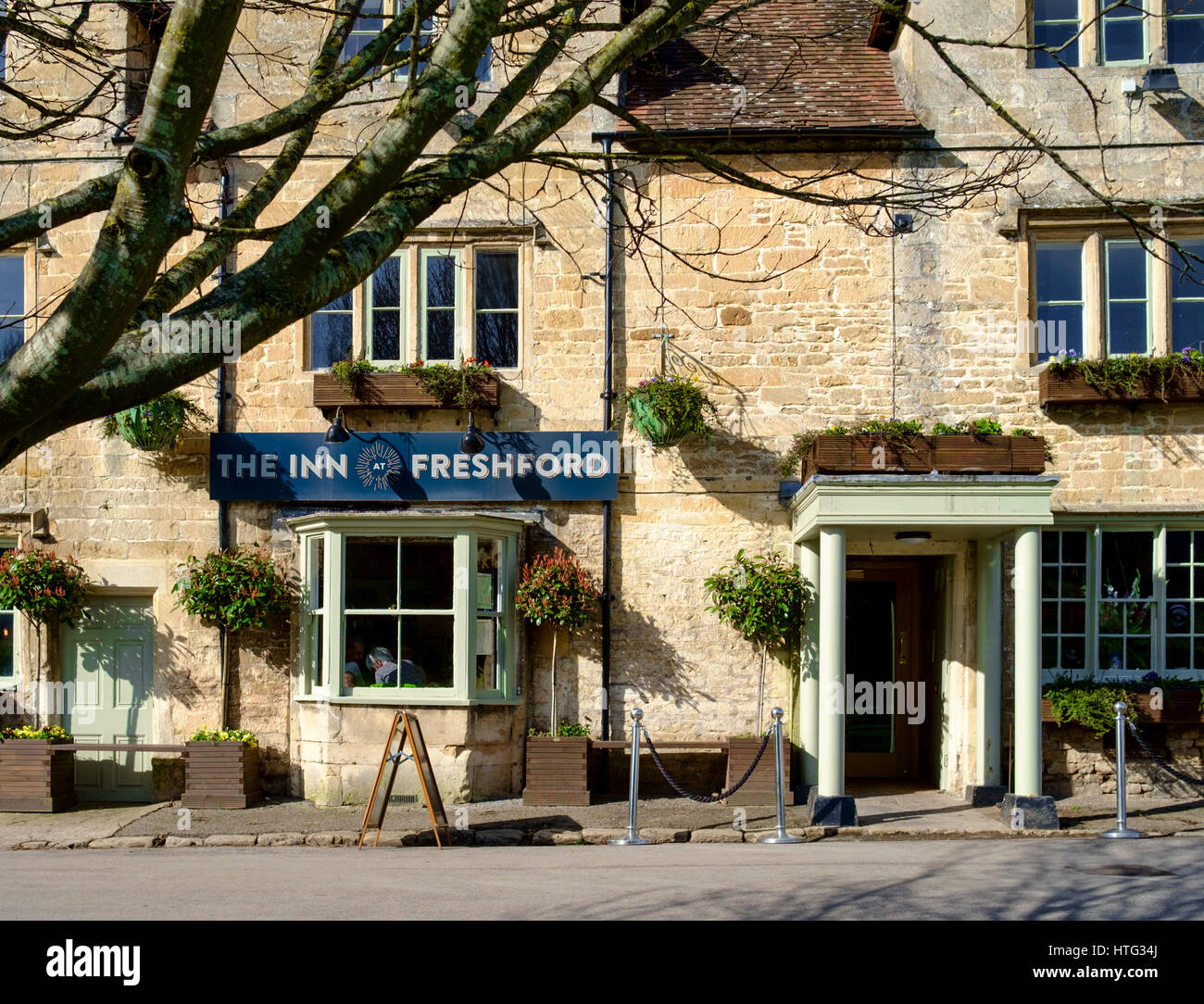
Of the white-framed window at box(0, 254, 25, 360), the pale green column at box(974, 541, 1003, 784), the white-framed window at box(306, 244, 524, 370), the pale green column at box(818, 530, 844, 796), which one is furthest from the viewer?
Answer: the white-framed window at box(0, 254, 25, 360)

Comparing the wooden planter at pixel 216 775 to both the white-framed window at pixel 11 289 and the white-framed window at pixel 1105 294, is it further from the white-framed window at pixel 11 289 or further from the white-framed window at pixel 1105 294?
the white-framed window at pixel 1105 294

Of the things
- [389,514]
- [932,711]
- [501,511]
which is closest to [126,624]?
[389,514]

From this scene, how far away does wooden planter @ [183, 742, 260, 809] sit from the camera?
12203 millimetres

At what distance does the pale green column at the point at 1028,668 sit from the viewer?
432 inches

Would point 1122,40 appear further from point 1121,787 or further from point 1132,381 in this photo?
point 1121,787

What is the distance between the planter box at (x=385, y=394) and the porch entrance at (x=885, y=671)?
4402 mm

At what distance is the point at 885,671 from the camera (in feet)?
45.7

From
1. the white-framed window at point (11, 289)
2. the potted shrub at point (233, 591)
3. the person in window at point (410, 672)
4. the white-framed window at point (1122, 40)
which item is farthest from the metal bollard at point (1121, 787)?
the white-framed window at point (11, 289)

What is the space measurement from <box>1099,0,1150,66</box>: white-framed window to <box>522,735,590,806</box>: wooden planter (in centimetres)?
862

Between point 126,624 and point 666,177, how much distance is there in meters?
7.16

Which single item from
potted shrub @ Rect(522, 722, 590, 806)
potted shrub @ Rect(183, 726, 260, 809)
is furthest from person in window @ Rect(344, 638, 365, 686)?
potted shrub @ Rect(522, 722, 590, 806)

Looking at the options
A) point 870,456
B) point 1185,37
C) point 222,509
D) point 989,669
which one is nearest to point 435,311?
point 222,509

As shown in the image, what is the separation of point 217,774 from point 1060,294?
31.3 feet

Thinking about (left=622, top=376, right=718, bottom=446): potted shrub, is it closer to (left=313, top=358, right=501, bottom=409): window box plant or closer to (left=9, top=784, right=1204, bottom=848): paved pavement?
(left=313, top=358, right=501, bottom=409): window box plant
